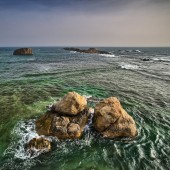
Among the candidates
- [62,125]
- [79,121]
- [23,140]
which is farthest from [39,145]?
[79,121]

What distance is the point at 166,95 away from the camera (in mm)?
27828

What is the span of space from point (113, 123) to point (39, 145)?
614 cm

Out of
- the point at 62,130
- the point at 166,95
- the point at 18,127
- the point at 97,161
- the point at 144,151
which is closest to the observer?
the point at 97,161

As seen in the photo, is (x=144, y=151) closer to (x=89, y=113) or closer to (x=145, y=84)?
(x=89, y=113)

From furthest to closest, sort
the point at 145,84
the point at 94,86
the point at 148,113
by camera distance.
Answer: the point at 145,84 < the point at 94,86 < the point at 148,113

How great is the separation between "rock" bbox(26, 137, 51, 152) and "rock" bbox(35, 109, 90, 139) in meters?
1.23

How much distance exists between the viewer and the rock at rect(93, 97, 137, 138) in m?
15.6

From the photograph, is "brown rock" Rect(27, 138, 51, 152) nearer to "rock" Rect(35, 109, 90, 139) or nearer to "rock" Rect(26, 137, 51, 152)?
"rock" Rect(26, 137, 51, 152)

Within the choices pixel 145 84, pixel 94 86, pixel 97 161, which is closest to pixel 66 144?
pixel 97 161

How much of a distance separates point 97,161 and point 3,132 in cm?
841

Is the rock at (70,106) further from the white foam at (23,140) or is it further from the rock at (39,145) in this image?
the rock at (39,145)

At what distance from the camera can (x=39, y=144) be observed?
13.8 m

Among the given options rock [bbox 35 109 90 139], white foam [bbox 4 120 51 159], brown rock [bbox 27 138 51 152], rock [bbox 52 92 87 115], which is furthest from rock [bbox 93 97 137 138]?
white foam [bbox 4 120 51 159]

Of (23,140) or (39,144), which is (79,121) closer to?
(39,144)
